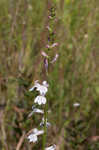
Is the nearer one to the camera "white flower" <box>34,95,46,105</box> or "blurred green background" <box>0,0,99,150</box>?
"white flower" <box>34,95,46,105</box>

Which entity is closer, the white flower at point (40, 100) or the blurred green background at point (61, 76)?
the white flower at point (40, 100)

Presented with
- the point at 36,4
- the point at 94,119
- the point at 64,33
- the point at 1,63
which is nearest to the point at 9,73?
the point at 1,63

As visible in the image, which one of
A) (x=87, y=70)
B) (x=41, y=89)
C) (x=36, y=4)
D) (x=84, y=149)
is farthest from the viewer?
(x=36, y=4)

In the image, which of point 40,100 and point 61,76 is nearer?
point 40,100

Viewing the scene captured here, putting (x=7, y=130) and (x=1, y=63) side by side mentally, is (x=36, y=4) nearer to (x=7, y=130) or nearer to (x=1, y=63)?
(x=1, y=63)

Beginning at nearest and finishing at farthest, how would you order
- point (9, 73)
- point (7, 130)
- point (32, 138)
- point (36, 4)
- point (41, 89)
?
1. point (41, 89)
2. point (32, 138)
3. point (7, 130)
4. point (9, 73)
5. point (36, 4)

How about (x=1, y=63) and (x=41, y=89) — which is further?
(x=1, y=63)

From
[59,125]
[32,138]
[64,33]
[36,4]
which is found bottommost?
[59,125]

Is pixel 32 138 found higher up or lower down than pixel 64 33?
lower down
